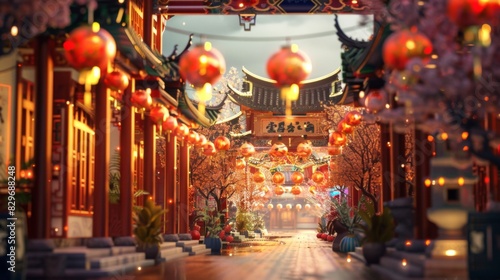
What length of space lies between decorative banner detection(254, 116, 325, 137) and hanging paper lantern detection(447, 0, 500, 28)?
39.1 m

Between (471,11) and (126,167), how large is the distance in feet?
38.5

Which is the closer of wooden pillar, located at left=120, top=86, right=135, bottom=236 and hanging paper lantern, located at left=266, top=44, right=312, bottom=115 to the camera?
hanging paper lantern, located at left=266, top=44, right=312, bottom=115

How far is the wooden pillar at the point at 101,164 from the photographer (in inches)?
617

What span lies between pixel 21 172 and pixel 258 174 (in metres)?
25.6

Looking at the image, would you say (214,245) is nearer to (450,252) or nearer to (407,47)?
(450,252)

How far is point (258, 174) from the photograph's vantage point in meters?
39.2

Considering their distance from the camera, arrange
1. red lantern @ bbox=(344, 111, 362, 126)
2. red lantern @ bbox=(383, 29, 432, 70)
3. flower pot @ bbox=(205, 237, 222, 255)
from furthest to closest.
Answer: flower pot @ bbox=(205, 237, 222, 255), red lantern @ bbox=(344, 111, 362, 126), red lantern @ bbox=(383, 29, 432, 70)

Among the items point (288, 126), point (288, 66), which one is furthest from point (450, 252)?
point (288, 126)

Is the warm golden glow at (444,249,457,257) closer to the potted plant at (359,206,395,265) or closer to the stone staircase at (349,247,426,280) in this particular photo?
the stone staircase at (349,247,426,280)

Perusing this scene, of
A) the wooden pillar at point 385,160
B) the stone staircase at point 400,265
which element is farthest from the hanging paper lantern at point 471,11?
the wooden pillar at point 385,160

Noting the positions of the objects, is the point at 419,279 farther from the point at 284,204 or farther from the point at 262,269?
the point at 284,204

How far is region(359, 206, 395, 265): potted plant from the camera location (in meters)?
16.2

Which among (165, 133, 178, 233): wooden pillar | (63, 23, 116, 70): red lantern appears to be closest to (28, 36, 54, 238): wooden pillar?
(63, 23, 116, 70): red lantern

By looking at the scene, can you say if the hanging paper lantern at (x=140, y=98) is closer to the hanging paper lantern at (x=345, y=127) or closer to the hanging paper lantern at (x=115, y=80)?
the hanging paper lantern at (x=115, y=80)
